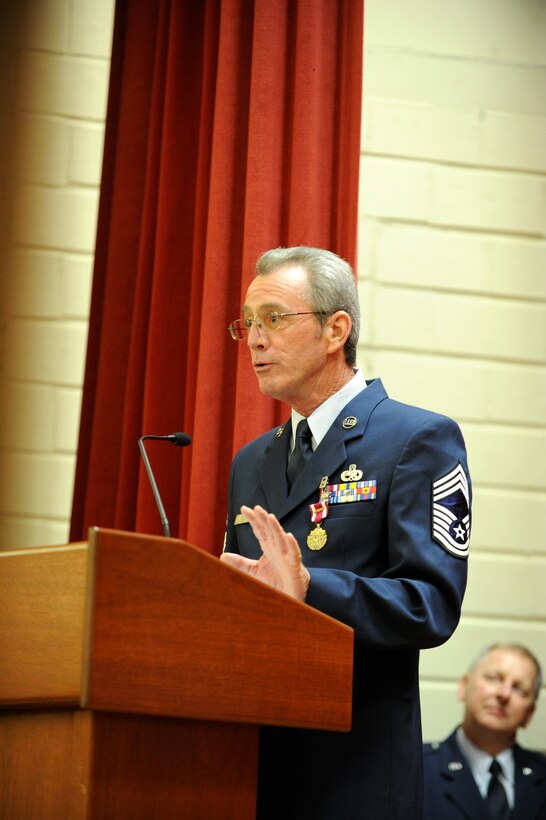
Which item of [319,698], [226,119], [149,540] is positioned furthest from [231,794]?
[226,119]

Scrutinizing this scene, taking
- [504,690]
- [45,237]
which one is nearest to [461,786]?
[504,690]

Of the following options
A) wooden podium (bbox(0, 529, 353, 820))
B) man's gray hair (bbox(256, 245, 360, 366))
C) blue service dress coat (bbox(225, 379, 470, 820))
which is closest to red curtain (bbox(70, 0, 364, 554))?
man's gray hair (bbox(256, 245, 360, 366))

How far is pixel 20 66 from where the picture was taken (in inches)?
135

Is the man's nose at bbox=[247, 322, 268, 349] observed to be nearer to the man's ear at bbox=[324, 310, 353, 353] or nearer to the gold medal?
the man's ear at bbox=[324, 310, 353, 353]

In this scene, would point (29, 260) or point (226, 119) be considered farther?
point (29, 260)

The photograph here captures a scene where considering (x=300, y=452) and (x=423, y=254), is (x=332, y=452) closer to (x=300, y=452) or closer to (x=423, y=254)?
(x=300, y=452)

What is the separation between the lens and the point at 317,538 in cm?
192

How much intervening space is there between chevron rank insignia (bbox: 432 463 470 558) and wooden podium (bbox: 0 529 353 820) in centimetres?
41

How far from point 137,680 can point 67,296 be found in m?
2.18

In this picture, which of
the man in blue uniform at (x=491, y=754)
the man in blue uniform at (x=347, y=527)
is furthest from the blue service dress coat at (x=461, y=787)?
the man in blue uniform at (x=347, y=527)

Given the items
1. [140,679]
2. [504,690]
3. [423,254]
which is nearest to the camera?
[140,679]

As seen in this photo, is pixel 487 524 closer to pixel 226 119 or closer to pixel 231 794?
pixel 226 119

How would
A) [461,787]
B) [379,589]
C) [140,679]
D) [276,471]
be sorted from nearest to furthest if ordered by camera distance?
[140,679]
[379,589]
[276,471]
[461,787]

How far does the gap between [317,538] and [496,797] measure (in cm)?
167
